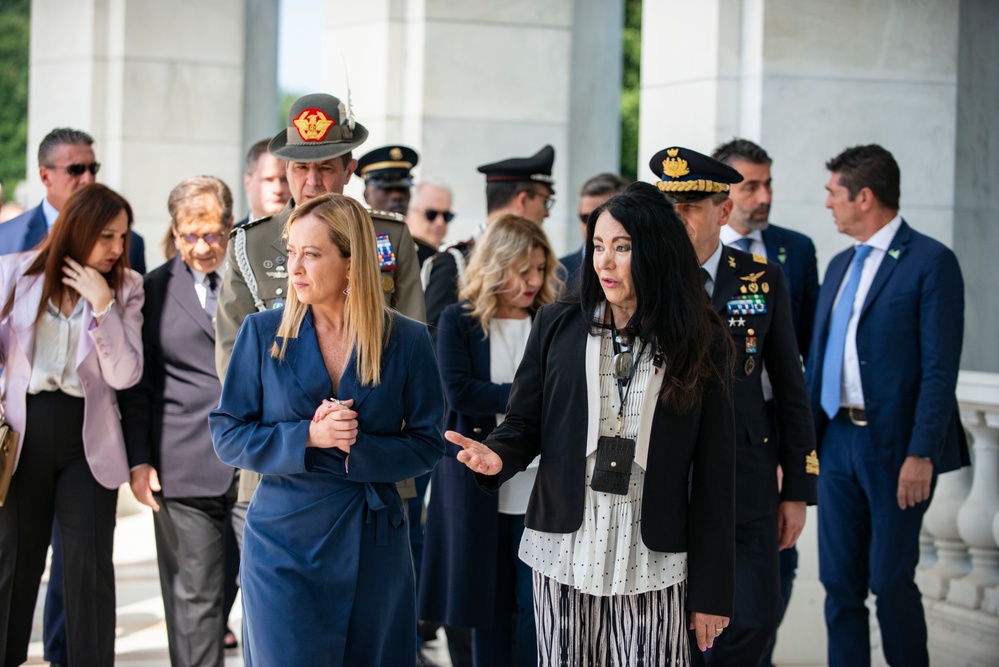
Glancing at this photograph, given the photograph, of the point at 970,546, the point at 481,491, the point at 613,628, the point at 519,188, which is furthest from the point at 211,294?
the point at 970,546

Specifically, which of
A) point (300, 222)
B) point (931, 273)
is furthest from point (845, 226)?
point (300, 222)

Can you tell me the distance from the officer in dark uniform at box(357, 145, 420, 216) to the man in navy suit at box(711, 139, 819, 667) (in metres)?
2.15

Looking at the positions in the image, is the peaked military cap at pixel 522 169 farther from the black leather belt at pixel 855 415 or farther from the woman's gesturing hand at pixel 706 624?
the woman's gesturing hand at pixel 706 624

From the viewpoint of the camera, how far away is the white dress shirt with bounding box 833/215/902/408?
5566 millimetres

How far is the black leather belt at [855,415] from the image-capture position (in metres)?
5.50

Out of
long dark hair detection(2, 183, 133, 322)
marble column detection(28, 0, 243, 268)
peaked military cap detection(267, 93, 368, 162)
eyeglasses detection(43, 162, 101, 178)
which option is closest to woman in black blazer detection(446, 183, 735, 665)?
peaked military cap detection(267, 93, 368, 162)

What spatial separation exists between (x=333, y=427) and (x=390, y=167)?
13.4ft

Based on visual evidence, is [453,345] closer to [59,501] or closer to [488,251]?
[488,251]

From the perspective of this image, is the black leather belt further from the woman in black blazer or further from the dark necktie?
the dark necktie

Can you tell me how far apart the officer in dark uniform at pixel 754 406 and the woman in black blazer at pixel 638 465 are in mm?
814

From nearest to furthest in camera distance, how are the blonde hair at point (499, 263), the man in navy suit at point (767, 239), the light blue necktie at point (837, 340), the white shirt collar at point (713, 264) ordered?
the white shirt collar at point (713, 264) → the blonde hair at point (499, 263) → the light blue necktie at point (837, 340) → the man in navy suit at point (767, 239)

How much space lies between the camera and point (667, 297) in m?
3.73

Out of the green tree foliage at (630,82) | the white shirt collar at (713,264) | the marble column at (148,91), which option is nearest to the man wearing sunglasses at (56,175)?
the white shirt collar at (713,264)

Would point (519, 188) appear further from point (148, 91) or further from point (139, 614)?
point (148, 91)
